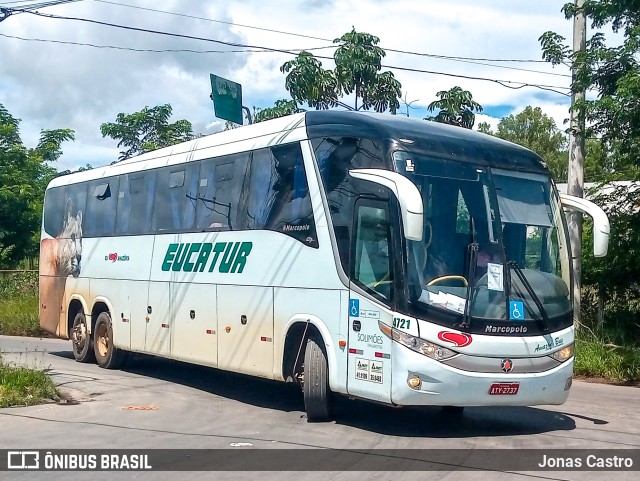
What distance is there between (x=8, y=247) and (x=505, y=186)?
2605 cm

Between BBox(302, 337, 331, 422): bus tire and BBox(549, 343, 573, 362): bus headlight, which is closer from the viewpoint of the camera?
BBox(549, 343, 573, 362): bus headlight

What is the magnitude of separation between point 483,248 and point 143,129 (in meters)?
29.9

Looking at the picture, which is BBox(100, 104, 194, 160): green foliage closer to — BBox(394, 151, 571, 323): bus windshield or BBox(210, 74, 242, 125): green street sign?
BBox(210, 74, 242, 125): green street sign

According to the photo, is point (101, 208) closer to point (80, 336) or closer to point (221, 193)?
point (80, 336)

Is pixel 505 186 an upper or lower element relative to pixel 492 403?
upper

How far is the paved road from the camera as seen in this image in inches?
351

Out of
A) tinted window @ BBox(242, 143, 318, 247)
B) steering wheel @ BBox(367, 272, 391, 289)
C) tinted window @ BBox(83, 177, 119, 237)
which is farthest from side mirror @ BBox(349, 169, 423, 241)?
tinted window @ BBox(83, 177, 119, 237)

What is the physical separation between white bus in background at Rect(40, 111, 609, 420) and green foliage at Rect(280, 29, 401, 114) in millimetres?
11742

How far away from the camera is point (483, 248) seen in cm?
933

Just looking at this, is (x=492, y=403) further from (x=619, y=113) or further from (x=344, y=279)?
(x=619, y=113)

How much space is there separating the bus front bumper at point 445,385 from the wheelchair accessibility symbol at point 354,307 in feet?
2.60

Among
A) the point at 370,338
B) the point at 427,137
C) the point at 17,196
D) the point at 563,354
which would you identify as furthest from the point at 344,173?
the point at 17,196

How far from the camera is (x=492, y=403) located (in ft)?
30.2

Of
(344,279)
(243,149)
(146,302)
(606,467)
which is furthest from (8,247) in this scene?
(606,467)
